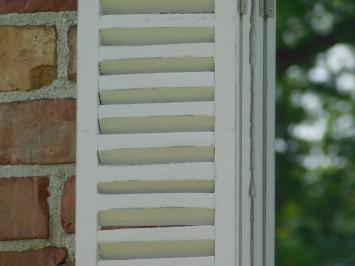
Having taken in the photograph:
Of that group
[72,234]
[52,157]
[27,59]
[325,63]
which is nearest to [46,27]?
[27,59]

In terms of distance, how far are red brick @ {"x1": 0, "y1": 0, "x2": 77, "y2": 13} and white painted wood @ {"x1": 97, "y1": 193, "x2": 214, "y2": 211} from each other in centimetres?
26

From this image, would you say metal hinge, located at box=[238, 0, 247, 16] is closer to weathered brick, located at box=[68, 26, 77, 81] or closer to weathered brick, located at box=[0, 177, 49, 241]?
weathered brick, located at box=[68, 26, 77, 81]

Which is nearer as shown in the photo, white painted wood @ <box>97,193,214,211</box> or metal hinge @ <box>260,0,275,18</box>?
white painted wood @ <box>97,193,214,211</box>

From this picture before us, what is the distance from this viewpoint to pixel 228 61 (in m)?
1.59

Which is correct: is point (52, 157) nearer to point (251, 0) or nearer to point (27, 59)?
point (27, 59)

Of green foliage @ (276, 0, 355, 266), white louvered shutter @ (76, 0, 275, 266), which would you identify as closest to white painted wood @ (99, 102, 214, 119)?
white louvered shutter @ (76, 0, 275, 266)

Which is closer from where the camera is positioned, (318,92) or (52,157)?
(52,157)

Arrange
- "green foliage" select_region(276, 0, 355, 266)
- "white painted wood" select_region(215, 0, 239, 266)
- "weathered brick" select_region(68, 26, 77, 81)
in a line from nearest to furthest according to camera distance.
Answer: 1. "white painted wood" select_region(215, 0, 239, 266)
2. "weathered brick" select_region(68, 26, 77, 81)
3. "green foliage" select_region(276, 0, 355, 266)

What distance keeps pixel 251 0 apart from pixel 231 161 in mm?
240

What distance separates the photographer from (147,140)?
1598mm

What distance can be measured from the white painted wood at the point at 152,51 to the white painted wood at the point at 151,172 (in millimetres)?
140

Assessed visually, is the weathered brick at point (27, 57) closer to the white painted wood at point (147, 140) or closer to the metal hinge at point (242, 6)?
the white painted wood at point (147, 140)

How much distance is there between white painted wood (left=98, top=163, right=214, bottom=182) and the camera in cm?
159

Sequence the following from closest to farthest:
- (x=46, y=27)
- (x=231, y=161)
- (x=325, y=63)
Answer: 1. (x=231, y=161)
2. (x=46, y=27)
3. (x=325, y=63)
